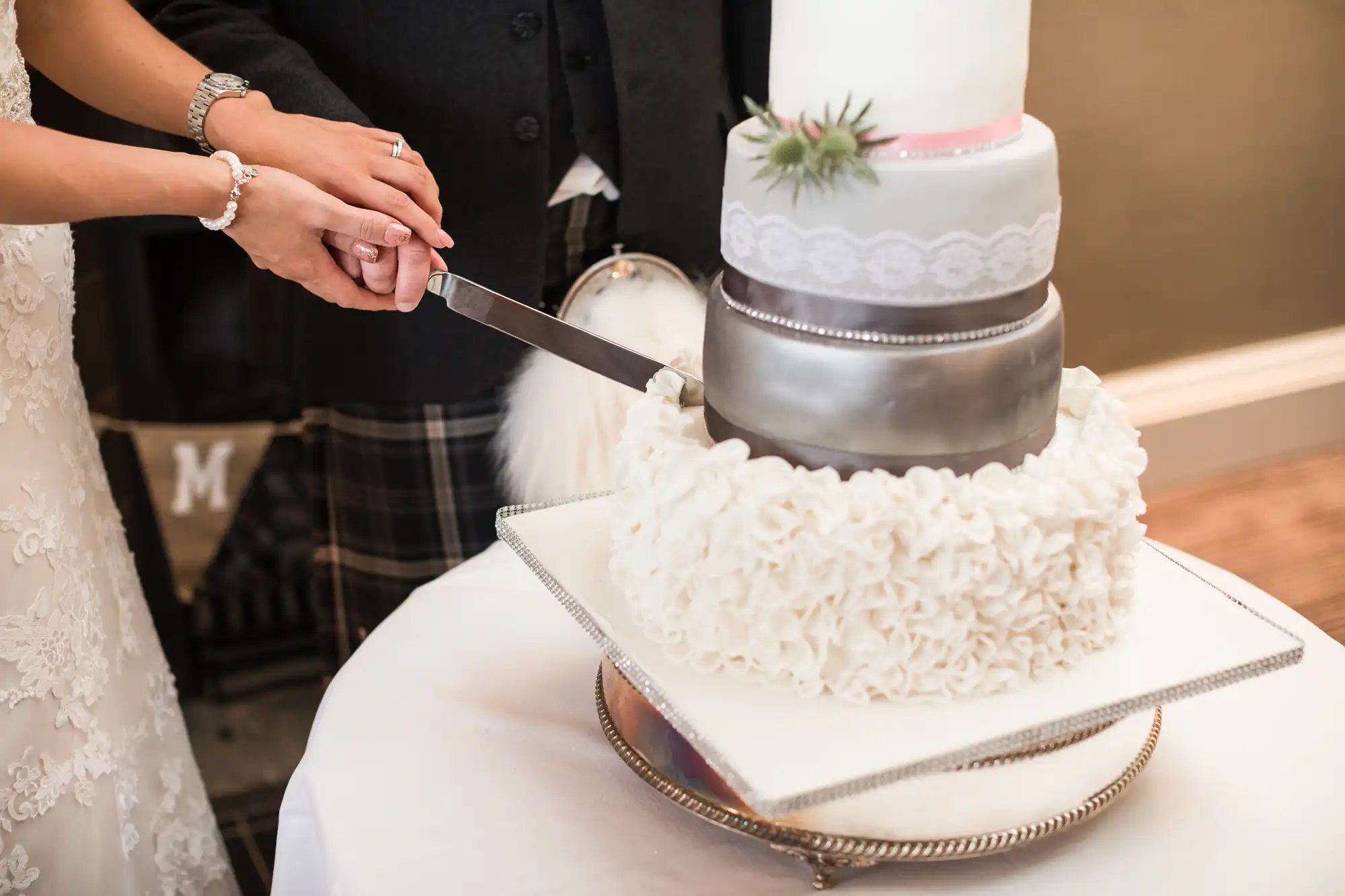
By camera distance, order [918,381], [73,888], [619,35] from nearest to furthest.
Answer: [918,381]
[73,888]
[619,35]

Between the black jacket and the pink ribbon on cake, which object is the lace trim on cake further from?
the black jacket

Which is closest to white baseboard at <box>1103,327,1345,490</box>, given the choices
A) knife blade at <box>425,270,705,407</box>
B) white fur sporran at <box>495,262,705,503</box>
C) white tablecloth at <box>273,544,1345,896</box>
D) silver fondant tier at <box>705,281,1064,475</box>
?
white fur sporran at <box>495,262,705,503</box>

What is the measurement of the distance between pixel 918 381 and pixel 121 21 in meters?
0.94

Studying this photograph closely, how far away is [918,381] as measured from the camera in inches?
32.8

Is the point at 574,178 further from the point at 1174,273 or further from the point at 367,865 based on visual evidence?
the point at 1174,273

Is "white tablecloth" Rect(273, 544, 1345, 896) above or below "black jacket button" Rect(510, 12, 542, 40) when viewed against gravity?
below

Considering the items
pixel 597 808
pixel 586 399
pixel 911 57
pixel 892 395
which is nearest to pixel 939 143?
pixel 911 57

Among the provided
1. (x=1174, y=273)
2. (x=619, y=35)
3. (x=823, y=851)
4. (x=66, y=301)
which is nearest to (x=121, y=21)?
(x=66, y=301)

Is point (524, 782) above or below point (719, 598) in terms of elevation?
below

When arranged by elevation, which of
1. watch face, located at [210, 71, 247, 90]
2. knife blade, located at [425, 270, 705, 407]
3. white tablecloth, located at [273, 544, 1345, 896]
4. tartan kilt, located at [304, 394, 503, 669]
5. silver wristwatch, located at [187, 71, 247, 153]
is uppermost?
watch face, located at [210, 71, 247, 90]

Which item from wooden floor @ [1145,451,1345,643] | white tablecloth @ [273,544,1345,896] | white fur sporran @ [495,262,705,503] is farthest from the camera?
wooden floor @ [1145,451,1345,643]

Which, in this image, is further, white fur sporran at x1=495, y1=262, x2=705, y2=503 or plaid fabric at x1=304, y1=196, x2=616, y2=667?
plaid fabric at x1=304, y1=196, x2=616, y2=667

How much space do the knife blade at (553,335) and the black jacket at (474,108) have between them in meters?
0.38

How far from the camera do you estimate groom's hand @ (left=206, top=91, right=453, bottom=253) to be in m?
1.17
